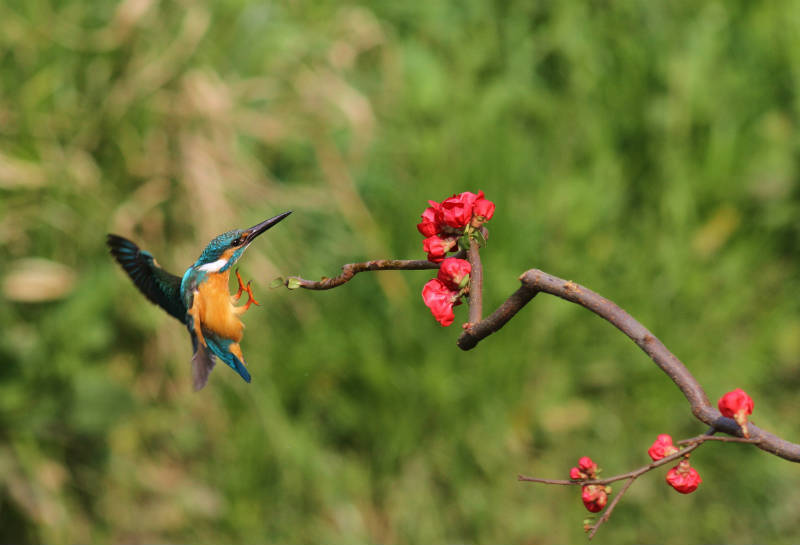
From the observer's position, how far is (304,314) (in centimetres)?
412

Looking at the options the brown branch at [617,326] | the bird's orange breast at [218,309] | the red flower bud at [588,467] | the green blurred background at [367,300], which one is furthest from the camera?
the green blurred background at [367,300]

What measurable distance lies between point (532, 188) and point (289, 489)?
179 centimetres

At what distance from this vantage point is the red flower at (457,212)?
864 millimetres

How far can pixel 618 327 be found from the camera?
28.1 inches

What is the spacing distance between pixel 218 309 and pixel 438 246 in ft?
0.72

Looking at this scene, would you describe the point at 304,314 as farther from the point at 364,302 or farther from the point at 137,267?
the point at 137,267

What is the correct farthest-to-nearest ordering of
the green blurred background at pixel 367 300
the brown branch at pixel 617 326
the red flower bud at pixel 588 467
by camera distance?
1. the green blurred background at pixel 367 300
2. the red flower bud at pixel 588 467
3. the brown branch at pixel 617 326

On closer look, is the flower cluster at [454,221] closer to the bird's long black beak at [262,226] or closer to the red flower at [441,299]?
the red flower at [441,299]

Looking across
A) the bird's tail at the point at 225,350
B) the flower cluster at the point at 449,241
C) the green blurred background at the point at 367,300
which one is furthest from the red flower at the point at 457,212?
the green blurred background at the point at 367,300

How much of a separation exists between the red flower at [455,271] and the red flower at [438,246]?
2 cm

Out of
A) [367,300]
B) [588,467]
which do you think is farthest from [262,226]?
[367,300]

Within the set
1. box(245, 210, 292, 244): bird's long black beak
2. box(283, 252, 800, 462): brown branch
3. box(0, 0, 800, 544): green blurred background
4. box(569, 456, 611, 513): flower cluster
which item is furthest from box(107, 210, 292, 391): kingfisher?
box(0, 0, 800, 544): green blurred background

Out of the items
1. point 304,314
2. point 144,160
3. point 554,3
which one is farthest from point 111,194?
point 554,3

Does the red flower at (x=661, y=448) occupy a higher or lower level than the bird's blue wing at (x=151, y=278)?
lower
